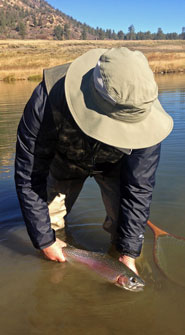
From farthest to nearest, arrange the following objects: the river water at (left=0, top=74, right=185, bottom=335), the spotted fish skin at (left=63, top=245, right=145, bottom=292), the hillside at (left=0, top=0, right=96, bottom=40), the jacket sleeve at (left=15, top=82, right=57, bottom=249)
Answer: the hillside at (left=0, top=0, right=96, bottom=40), the spotted fish skin at (left=63, top=245, right=145, bottom=292), the river water at (left=0, top=74, right=185, bottom=335), the jacket sleeve at (left=15, top=82, right=57, bottom=249)

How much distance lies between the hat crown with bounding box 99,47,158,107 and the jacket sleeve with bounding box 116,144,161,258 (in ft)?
2.32

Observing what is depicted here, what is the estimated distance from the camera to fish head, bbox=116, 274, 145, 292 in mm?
2680

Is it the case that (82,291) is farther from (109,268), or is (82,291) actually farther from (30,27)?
(30,27)

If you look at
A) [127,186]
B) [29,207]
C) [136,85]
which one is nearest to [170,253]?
[127,186]

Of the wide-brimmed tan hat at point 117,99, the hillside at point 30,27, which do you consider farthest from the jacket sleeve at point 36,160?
the hillside at point 30,27

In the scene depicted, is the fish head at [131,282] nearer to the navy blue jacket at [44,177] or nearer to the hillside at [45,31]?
the navy blue jacket at [44,177]

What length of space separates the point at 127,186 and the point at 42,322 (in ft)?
4.22

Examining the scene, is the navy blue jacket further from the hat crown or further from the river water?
the hat crown

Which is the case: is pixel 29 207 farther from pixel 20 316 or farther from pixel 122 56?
pixel 122 56

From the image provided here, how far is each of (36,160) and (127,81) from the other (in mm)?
1001

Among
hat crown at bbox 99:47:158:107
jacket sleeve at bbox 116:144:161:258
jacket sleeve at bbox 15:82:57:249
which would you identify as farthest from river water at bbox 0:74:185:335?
hat crown at bbox 99:47:158:107

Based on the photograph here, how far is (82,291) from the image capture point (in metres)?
2.94

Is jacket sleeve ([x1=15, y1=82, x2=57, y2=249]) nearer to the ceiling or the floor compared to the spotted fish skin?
nearer to the ceiling

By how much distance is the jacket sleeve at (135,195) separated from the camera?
2.54 m
